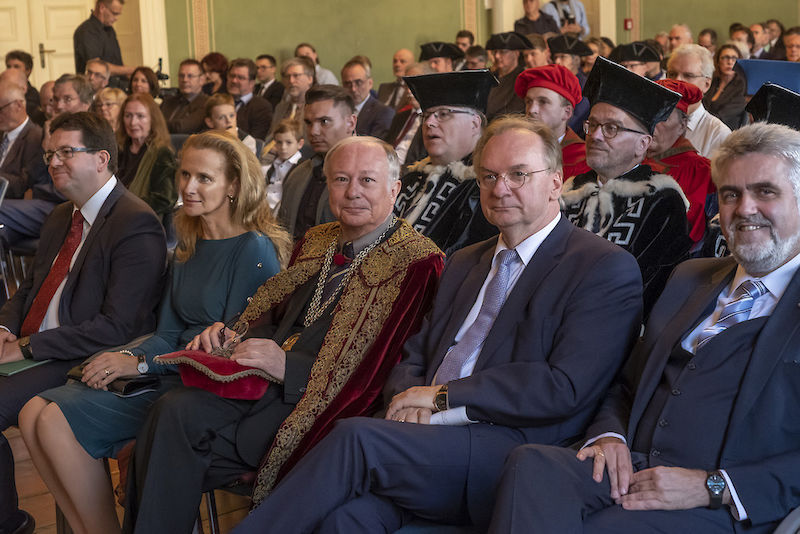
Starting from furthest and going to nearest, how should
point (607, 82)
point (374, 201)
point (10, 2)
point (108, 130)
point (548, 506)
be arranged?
point (10, 2) < point (108, 130) < point (607, 82) < point (374, 201) < point (548, 506)

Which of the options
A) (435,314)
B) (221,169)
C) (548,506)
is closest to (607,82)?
(435,314)

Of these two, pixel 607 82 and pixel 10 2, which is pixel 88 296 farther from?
pixel 10 2

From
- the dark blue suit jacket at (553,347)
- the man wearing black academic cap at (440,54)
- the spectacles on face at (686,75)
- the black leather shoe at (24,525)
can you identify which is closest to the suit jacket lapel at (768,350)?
the dark blue suit jacket at (553,347)

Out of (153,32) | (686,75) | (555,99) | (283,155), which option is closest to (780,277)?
(555,99)

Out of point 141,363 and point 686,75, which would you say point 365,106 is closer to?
point 686,75

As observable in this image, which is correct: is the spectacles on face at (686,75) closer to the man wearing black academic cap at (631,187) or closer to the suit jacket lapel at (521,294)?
the man wearing black academic cap at (631,187)

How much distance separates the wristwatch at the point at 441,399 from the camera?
2.19 metres

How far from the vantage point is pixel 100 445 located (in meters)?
2.79

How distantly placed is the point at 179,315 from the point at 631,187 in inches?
59.2

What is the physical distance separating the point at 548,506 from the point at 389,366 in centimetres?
89

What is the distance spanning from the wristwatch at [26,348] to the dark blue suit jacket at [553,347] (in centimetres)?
142

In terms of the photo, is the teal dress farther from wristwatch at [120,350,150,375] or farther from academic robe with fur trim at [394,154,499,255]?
academic robe with fur trim at [394,154,499,255]

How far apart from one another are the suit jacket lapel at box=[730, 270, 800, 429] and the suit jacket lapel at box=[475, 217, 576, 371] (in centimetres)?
56

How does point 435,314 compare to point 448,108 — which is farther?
point 448,108
